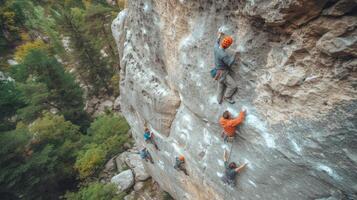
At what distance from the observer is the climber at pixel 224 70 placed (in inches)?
245

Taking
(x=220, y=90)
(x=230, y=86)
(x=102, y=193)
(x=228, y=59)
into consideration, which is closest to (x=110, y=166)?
(x=102, y=193)

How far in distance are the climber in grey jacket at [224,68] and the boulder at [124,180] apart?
10.8m

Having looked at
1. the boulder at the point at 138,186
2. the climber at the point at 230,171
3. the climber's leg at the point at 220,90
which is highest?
the climber's leg at the point at 220,90

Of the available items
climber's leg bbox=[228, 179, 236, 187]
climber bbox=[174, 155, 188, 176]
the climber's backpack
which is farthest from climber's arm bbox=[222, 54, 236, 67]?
climber bbox=[174, 155, 188, 176]

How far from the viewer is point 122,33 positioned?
42.6 feet

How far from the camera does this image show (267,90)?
19.6 feet

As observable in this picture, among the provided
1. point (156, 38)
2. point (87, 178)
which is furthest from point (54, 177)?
point (156, 38)

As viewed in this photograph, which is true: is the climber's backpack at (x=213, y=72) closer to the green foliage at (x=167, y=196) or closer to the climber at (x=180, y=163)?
the climber at (x=180, y=163)

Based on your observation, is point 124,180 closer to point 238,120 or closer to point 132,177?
point 132,177

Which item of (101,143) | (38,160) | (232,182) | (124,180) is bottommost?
(124,180)

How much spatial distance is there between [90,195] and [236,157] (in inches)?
392

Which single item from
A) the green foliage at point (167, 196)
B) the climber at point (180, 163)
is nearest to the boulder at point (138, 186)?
the green foliage at point (167, 196)

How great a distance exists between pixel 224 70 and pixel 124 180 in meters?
11.9

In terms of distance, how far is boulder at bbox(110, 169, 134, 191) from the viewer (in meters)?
15.9
